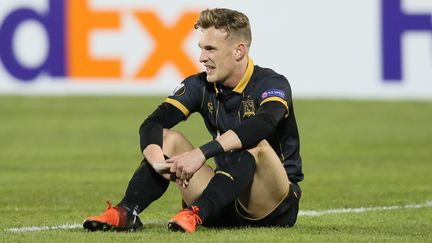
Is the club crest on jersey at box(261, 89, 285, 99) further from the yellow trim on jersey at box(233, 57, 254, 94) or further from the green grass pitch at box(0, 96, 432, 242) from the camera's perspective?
the green grass pitch at box(0, 96, 432, 242)

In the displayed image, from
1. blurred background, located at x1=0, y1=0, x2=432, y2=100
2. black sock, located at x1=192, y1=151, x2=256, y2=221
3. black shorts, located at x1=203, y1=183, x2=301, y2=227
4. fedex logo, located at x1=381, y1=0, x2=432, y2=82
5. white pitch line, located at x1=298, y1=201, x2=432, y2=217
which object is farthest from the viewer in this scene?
blurred background, located at x1=0, y1=0, x2=432, y2=100

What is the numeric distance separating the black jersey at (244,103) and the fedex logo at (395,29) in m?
13.2

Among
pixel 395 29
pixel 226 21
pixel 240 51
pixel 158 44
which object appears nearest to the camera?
pixel 226 21

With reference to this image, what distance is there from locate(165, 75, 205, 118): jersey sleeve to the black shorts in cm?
70

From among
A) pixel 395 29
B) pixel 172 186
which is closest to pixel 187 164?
pixel 172 186

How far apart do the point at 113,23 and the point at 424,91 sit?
18.1 ft

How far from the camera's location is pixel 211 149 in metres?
7.35

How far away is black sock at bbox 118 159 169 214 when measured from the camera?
7574 mm

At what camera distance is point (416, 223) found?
8.72 m

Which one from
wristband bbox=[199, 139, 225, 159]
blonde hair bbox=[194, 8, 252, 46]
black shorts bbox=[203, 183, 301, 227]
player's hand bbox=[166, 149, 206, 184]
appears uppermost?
blonde hair bbox=[194, 8, 252, 46]

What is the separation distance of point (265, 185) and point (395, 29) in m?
13.8

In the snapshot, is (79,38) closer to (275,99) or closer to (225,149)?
(275,99)

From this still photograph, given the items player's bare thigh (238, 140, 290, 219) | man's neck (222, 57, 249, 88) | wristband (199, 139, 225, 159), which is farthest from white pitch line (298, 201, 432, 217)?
wristband (199, 139, 225, 159)

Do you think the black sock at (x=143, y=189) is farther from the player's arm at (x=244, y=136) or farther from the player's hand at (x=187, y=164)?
the player's arm at (x=244, y=136)
